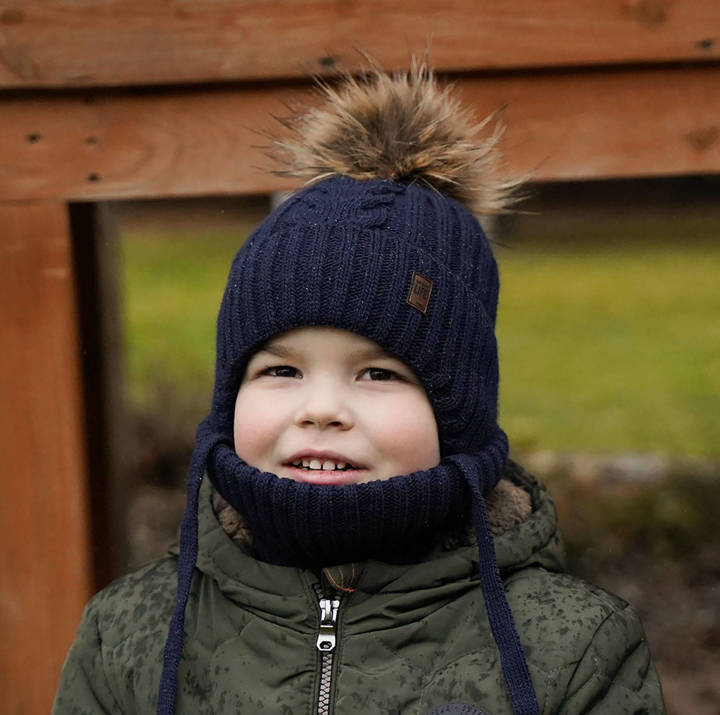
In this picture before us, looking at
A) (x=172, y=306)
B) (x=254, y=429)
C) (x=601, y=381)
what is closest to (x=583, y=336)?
(x=601, y=381)

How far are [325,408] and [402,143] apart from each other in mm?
681

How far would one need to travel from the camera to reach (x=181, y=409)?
574cm

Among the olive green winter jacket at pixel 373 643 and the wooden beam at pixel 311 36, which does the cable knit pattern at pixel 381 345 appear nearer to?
the olive green winter jacket at pixel 373 643

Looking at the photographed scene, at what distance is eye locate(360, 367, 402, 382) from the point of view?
2.12 metres

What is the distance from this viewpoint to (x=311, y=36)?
8.56 ft

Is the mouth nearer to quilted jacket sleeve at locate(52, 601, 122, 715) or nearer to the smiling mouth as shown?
the smiling mouth

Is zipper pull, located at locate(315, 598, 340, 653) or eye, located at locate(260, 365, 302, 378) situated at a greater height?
eye, located at locate(260, 365, 302, 378)

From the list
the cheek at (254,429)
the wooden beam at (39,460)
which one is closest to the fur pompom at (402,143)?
the cheek at (254,429)

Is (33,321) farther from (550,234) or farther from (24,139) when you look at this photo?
(550,234)

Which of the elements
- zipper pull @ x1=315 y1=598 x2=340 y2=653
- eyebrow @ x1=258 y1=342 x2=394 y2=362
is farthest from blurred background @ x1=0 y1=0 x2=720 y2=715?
zipper pull @ x1=315 y1=598 x2=340 y2=653

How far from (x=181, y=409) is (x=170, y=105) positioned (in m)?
3.21

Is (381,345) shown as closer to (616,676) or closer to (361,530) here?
(361,530)

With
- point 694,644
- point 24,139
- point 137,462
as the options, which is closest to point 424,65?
point 24,139

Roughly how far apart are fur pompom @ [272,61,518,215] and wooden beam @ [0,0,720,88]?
0.19 metres
